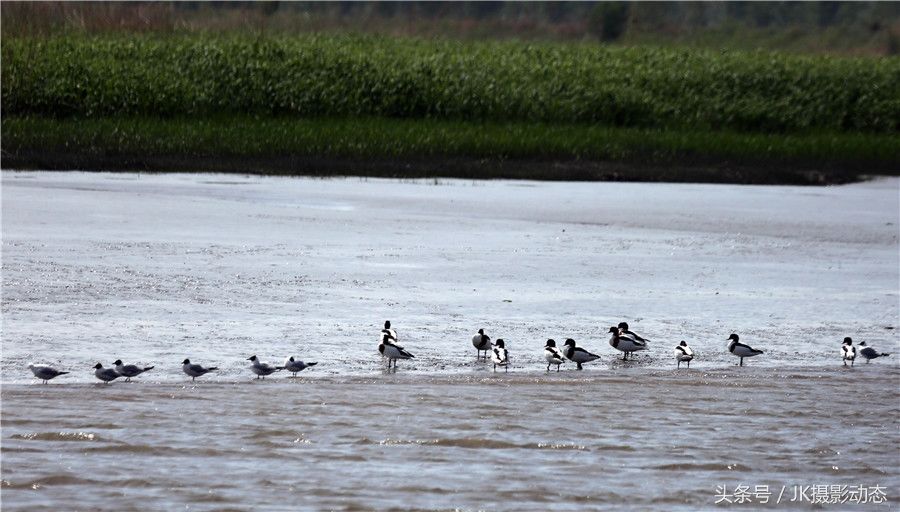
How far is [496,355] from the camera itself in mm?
8406

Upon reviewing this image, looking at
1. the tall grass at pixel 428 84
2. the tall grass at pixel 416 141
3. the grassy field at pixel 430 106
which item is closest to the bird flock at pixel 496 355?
the grassy field at pixel 430 106

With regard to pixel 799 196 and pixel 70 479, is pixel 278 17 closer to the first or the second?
pixel 799 196

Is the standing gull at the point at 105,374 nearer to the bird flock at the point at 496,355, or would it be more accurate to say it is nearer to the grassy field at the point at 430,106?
the bird flock at the point at 496,355

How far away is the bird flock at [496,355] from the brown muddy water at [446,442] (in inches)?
3.9

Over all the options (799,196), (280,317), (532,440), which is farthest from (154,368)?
(799,196)

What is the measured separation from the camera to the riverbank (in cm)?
2198

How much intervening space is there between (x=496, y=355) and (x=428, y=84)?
20.7 m

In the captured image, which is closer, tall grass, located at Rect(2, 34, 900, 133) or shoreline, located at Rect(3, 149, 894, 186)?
shoreline, located at Rect(3, 149, 894, 186)

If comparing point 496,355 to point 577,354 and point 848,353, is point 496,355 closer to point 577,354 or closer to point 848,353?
point 577,354

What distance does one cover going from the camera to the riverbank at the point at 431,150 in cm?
2198

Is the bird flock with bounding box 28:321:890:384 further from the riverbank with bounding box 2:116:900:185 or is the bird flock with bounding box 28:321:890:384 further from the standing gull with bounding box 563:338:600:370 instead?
the riverbank with bounding box 2:116:900:185

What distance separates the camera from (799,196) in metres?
20.5

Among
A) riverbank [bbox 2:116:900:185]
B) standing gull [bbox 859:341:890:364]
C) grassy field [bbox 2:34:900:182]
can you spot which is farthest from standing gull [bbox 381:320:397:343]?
grassy field [bbox 2:34:900:182]

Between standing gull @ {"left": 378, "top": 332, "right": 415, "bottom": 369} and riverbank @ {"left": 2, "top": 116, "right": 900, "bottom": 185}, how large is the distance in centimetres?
1293
